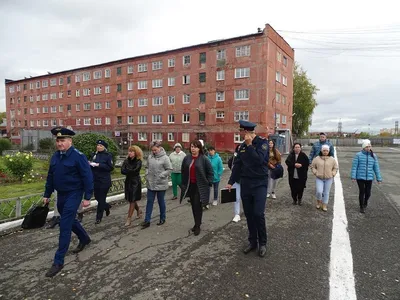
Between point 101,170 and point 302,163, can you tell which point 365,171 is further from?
point 101,170

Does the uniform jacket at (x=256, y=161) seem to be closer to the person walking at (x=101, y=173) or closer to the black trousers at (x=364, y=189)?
the person walking at (x=101, y=173)

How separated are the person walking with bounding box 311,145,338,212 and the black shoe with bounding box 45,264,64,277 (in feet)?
18.9

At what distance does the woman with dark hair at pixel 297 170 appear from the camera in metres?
6.95

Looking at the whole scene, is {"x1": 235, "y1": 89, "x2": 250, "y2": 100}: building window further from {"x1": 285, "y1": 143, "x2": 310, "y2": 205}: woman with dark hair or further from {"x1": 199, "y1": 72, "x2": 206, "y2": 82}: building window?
{"x1": 285, "y1": 143, "x2": 310, "y2": 205}: woman with dark hair

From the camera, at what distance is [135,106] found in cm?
4066

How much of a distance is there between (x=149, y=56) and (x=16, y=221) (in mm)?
36826

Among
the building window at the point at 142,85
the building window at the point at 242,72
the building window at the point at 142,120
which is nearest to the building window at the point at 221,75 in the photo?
the building window at the point at 242,72

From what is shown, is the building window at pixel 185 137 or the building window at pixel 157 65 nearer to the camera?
the building window at pixel 185 137

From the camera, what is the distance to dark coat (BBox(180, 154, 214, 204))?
4973mm

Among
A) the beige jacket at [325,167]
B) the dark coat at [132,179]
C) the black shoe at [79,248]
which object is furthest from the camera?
the beige jacket at [325,167]

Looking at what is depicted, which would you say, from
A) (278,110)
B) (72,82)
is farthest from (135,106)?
(278,110)

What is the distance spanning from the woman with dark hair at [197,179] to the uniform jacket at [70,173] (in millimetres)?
1843

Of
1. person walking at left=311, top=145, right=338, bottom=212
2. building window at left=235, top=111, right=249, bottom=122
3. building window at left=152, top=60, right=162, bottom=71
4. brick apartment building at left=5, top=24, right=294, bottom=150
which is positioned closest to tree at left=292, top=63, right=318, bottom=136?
brick apartment building at left=5, top=24, right=294, bottom=150

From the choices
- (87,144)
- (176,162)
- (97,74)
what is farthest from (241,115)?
(97,74)
